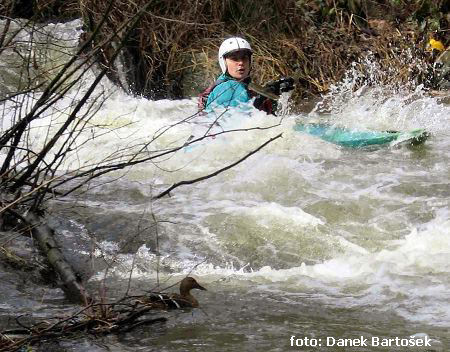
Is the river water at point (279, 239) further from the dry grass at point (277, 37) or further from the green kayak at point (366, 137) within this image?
the dry grass at point (277, 37)

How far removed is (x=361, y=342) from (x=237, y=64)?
14.3 ft

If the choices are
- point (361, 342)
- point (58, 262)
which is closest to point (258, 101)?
point (58, 262)

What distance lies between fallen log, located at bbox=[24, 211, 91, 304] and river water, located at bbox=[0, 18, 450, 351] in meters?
0.10

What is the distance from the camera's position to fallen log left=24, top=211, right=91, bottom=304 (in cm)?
384

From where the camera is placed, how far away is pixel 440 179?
21.0 feet

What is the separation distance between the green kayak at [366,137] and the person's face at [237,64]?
70cm

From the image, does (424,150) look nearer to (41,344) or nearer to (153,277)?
(153,277)

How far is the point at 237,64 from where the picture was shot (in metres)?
7.52

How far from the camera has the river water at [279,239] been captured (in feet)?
12.0

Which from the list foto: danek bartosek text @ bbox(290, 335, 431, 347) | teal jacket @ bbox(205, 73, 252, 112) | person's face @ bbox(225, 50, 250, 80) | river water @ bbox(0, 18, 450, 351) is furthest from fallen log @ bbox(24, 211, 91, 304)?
person's face @ bbox(225, 50, 250, 80)

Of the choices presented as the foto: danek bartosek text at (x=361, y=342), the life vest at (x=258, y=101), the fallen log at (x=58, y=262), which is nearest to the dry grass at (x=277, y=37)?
the life vest at (x=258, y=101)

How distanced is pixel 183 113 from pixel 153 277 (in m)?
5.22

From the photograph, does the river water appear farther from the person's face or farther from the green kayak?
the person's face

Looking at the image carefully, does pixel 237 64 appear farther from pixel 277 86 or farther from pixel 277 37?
pixel 277 37
